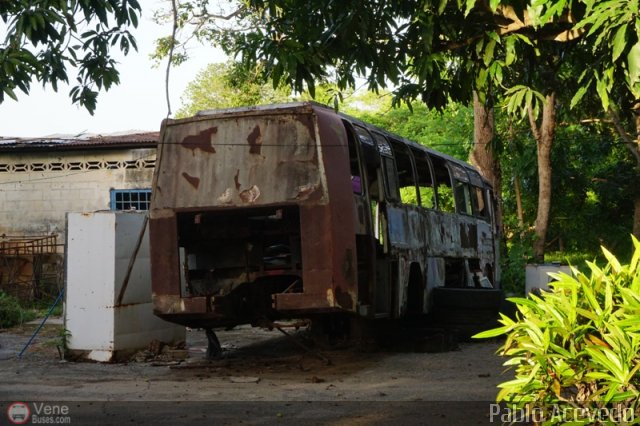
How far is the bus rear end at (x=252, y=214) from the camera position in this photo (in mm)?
10578

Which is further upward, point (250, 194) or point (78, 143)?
point (78, 143)

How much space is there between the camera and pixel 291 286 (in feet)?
36.7

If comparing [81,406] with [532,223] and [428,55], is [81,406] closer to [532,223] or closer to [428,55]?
[428,55]

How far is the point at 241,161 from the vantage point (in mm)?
10992

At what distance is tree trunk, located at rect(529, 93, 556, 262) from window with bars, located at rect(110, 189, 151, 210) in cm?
941

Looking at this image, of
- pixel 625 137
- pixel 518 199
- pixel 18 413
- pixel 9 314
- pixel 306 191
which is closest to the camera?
pixel 18 413

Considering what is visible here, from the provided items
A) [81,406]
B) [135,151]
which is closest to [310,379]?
[81,406]

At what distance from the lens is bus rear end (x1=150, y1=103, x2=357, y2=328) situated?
416 inches

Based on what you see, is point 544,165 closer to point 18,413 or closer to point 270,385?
point 270,385

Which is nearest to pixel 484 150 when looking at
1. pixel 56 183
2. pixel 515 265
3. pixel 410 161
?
pixel 515 265

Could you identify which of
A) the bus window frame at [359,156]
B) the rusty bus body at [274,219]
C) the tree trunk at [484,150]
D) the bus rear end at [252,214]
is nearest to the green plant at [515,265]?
the tree trunk at [484,150]

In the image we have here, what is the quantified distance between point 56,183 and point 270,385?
15232mm

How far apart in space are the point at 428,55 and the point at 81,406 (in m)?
4.37

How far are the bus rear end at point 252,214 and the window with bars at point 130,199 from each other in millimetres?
11792
